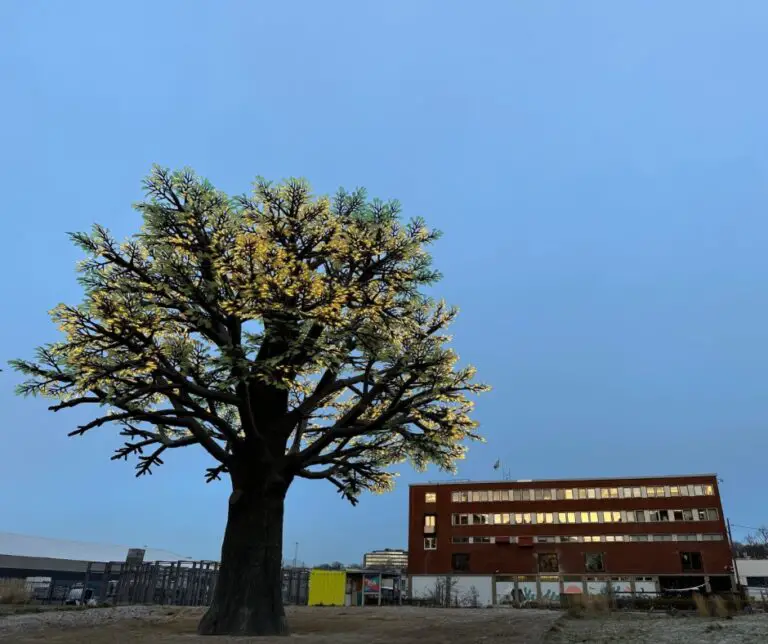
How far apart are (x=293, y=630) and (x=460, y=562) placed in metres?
72.3

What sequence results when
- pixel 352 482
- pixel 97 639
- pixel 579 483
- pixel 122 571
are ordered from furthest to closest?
pixel 579 483 → pixel 122 571 → pixel 352 482 → pixel 97 639

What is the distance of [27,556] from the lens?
214 feet

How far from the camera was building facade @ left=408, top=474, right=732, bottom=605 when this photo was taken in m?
76.1

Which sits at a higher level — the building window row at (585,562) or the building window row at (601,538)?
the building window row at (601,538)

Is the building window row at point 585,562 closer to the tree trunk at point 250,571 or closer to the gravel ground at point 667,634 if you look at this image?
the gravel ground at point 667,634

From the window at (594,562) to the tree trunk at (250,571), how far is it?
240ft

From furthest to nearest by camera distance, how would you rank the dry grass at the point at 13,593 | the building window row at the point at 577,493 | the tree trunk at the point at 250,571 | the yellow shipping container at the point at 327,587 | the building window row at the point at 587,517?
the building window row at the point at 577,493 → the building window row at the point at 587,517 → the yellow shipping container at the point at 327,587 → the dry grass at the point at 13,593 → the tree trunk at the point at 250,571

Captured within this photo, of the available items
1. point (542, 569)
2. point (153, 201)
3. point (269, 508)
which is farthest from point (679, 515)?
point (153, 201)

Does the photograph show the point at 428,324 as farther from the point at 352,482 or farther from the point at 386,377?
the point at 352,482

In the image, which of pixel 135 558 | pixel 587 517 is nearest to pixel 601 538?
pixel 587 517

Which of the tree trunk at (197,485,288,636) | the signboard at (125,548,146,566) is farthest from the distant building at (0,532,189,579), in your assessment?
the tree trunk at (197,485,288,636)

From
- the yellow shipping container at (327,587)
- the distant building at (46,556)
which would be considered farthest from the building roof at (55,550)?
the yellow shipping container at (327,587)

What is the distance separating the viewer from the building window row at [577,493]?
79.0 metres

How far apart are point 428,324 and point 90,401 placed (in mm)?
10809
